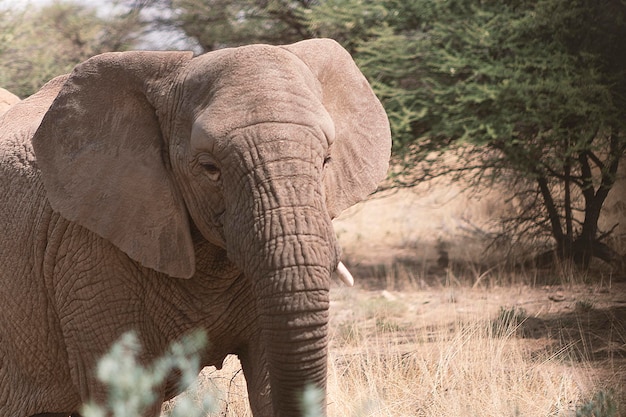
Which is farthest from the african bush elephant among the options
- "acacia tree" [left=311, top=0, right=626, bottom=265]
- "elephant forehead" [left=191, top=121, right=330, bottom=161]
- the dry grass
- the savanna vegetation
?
"acacia tree" [left=311, top=0, right=626, bottom=265]

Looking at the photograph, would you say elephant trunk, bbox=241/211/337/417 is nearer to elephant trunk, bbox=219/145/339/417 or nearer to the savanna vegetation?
elephant trunk, bbox=219/145/339/417

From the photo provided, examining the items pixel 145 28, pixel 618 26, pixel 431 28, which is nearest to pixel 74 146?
pixel 618 26

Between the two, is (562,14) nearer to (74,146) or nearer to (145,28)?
(74,146)

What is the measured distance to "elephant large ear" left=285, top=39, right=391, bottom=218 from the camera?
4082 millimetres

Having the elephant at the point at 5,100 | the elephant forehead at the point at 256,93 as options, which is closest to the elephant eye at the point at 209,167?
the elephant forehead at the point at 256,93

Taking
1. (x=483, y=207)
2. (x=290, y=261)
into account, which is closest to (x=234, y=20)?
(x=483, y=207)

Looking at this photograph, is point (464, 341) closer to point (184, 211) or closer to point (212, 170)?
point (184, 211)

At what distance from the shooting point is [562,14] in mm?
9469

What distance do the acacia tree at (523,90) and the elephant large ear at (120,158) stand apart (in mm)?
5668

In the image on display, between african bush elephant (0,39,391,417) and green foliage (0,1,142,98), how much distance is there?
28.2 feet

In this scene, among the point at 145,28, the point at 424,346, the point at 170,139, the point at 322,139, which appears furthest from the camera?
the point at 145,28

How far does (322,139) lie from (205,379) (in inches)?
87.3

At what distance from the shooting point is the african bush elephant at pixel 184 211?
3498 mm

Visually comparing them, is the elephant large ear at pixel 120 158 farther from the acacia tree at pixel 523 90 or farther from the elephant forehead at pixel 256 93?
the acacia tree at pixel 523 90
